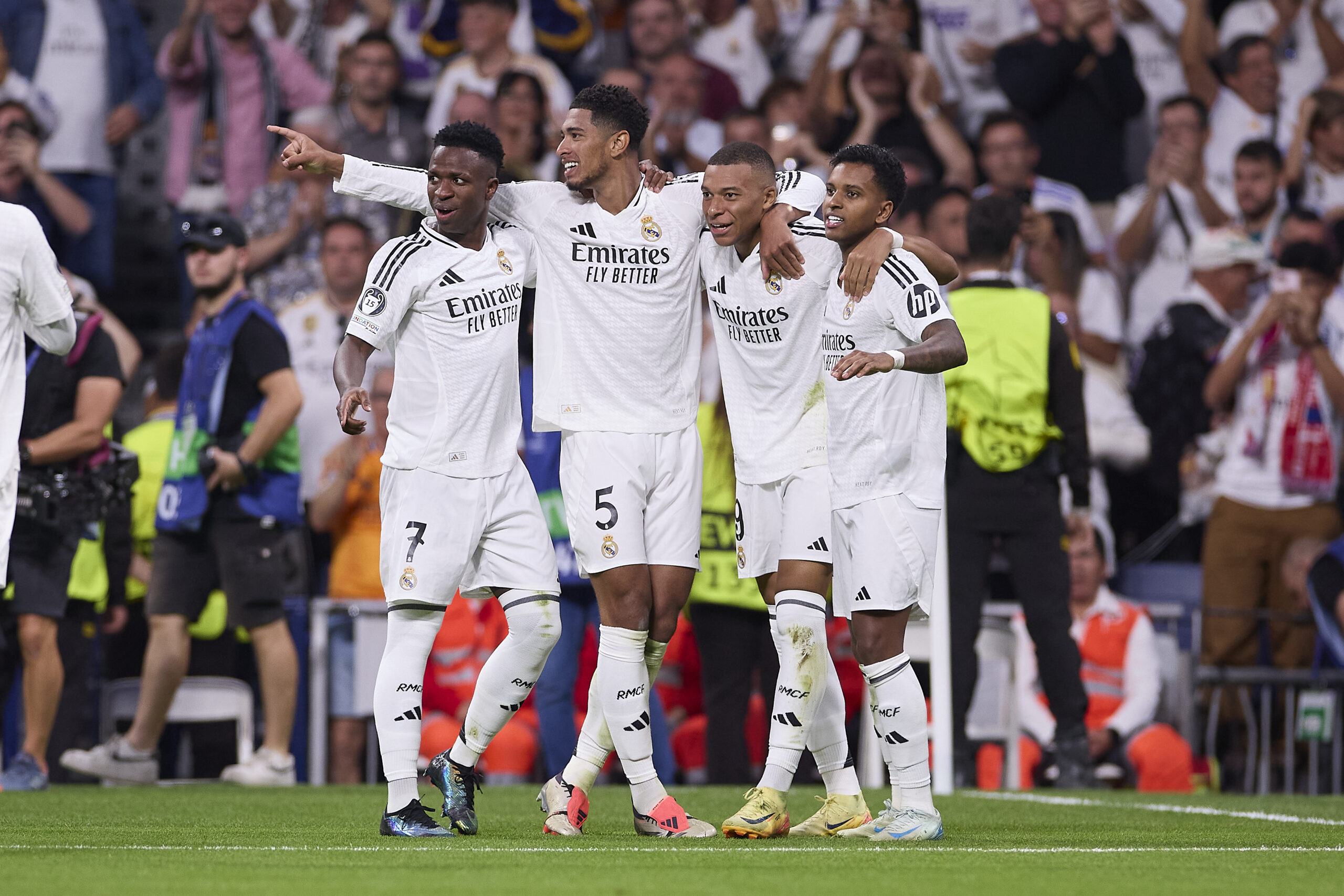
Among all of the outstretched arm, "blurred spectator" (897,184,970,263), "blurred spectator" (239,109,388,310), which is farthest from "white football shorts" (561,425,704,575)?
"blurred spectator" (239,109,388,310)

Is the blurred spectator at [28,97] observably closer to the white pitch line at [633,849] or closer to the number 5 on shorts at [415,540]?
the number 5 on shorts at [415,540]

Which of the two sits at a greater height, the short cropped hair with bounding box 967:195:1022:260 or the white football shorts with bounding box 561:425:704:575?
the short cropped hair with bounding box 967:195:1022:260

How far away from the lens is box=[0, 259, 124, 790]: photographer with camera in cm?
827

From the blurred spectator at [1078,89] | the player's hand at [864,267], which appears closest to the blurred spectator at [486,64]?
the blurred spectator at [1078,89]

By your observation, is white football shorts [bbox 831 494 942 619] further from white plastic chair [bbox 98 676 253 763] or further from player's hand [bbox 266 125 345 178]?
white plastic chair [bbox 98 676 253 763]

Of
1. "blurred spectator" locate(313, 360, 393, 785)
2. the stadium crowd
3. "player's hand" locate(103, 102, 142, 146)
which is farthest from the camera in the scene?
"player's hand" locate(103, 102, 142, 146)

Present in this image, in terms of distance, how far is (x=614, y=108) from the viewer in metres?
5.95

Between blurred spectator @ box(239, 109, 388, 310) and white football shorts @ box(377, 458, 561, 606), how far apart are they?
572cm

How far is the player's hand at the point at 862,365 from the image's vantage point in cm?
511

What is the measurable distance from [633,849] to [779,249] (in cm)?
194

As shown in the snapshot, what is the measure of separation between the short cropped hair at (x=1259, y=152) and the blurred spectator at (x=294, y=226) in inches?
212

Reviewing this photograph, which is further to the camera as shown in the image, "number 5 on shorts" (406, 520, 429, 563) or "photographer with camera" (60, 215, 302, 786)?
"photographer with camera" (60, 215, 302, 786)

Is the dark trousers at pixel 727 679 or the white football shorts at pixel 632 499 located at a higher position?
the white football shorts at pixel 632 499

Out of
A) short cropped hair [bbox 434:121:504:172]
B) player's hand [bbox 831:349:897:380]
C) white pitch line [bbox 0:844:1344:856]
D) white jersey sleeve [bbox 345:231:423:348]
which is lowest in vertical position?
white pitch line [bbox 0:844:1344:856]
